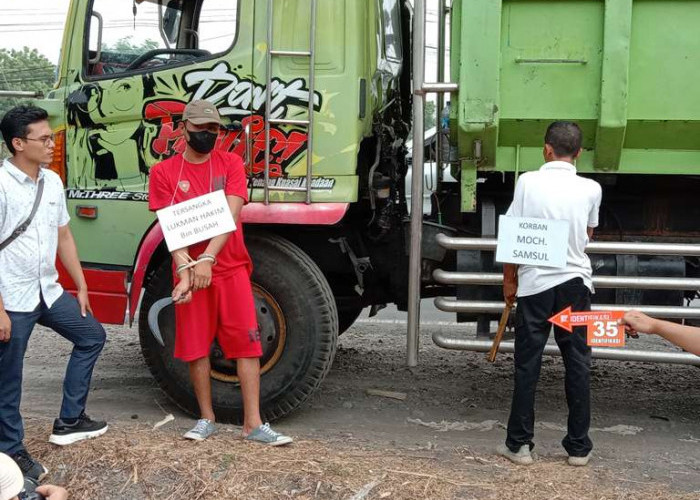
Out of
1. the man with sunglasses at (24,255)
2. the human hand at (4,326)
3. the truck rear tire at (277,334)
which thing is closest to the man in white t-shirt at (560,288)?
the truck rear tire at (277,334)

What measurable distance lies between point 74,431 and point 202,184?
132 centimetres

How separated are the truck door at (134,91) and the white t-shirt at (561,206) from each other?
1.62 m

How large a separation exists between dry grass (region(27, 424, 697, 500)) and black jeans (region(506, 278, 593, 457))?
0.53 feet

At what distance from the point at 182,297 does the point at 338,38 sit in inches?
63.8

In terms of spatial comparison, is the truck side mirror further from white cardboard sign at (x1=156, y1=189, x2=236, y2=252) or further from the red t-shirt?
white cardboard sign at (x1=156, y1=189, x2=236, y2=252)

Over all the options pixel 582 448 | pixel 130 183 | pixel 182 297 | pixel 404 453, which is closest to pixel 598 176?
pixel 582 448

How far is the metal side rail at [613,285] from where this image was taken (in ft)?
14.3

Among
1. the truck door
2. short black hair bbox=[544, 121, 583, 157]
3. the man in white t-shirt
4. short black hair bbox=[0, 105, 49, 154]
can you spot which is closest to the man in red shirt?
the truck door

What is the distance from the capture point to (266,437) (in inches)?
162

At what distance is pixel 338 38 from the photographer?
452 cm

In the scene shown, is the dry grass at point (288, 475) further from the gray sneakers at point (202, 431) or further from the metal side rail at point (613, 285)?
the metal side rail at point (613, 285)

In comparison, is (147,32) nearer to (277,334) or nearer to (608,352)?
(277,334)

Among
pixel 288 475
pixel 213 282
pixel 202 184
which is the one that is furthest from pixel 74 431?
pixel 202 184

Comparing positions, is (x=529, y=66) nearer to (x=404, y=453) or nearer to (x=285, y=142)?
(x=285, y=142)
